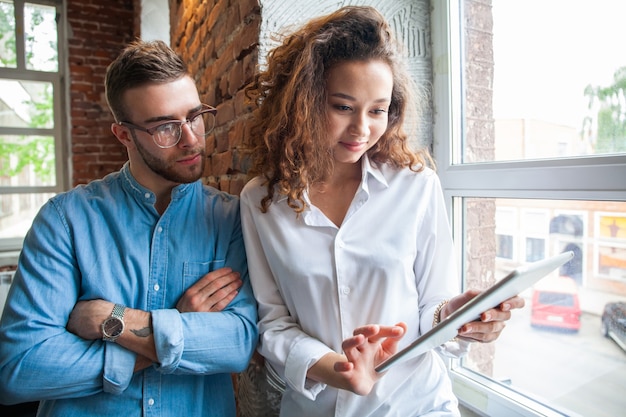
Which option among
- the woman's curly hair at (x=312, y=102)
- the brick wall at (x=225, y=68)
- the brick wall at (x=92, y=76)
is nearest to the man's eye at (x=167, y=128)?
the woman's curly hair at (x=312, y=102)

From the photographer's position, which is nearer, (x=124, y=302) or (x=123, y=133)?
(x=124, y=302)

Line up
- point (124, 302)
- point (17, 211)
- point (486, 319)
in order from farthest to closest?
point (17, 211) → point (124, 302) → point (486, 319)

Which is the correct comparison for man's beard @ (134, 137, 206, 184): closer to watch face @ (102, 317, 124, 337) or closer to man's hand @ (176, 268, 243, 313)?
man's hand @ (176, 268, 243, 313)

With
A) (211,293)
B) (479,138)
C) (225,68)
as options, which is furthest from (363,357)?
(225,68)

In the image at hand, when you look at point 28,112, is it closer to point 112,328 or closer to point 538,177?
point 112,328

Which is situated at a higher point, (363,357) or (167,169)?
(167,169)

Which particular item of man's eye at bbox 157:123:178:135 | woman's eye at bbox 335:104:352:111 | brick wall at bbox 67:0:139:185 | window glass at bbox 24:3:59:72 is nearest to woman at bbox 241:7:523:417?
woman's eye at bbox 335:104:352:111

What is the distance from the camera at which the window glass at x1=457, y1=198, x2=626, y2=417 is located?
3.19 feet

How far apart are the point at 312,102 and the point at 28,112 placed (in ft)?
15.8

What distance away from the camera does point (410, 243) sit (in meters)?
0.98

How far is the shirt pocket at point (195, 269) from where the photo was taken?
3.59ft

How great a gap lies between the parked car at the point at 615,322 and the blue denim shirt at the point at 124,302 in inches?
33.2

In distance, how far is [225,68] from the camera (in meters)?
1.68

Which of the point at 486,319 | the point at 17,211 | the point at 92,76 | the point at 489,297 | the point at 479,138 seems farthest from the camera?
the point at 92,76
